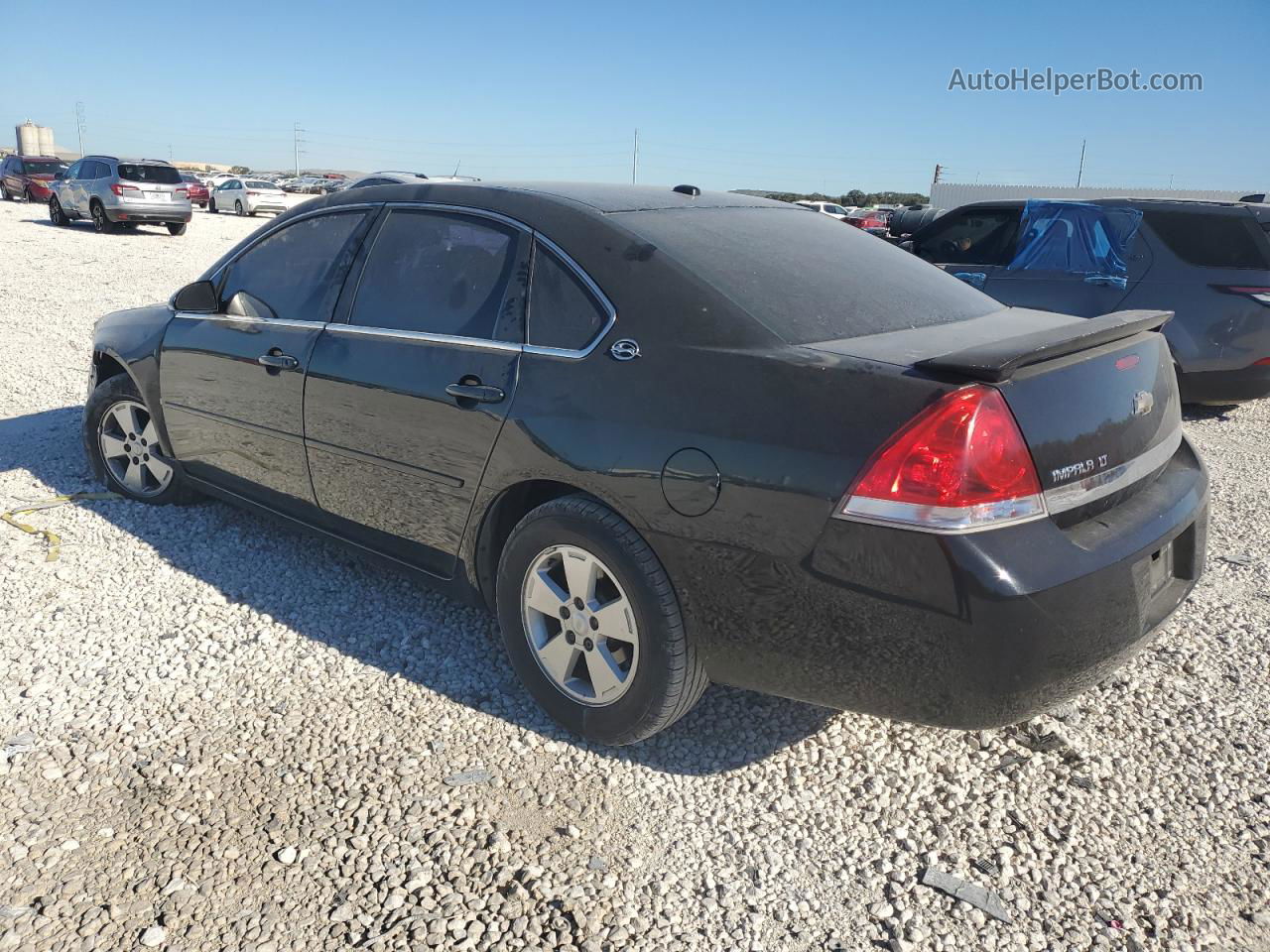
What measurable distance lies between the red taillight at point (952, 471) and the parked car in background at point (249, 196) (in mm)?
32773

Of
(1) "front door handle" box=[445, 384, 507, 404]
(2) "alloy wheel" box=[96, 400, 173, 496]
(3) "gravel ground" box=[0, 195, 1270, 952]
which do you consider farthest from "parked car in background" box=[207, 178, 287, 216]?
(1) "front door handle" box=[445, 384, 507, 404]

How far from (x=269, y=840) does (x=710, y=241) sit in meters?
2.12

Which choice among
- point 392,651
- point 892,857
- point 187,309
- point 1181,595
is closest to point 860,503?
point 892,857

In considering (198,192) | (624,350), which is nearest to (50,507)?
(624,350)

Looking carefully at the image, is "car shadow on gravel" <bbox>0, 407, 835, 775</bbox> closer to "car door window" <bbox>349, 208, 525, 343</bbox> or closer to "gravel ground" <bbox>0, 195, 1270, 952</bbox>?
"gravel ground" <bbox>0, 195, 1270, 952</bbox>

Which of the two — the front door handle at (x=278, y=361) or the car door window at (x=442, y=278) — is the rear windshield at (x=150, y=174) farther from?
the car door window at (x=442, y=278)

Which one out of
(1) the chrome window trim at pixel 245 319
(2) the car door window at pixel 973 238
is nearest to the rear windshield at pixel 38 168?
Result: (2) the car door window at pixel 973 238

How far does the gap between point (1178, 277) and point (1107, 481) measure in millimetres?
5102

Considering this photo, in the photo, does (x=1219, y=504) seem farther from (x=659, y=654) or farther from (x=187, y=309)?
(x=187, y=309)

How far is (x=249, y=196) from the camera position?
105ft

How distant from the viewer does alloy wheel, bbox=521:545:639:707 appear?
2.73m

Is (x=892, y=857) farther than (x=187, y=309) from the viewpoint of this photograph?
No

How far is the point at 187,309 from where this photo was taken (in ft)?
13.8

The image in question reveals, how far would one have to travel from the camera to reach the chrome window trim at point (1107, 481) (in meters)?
2.29
